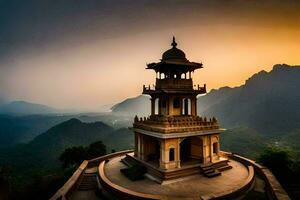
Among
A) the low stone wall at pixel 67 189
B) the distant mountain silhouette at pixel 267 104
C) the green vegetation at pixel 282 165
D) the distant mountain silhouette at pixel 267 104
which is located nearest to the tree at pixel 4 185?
the low stone wall at pixel 67 189

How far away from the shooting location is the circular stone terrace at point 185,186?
16.8 m

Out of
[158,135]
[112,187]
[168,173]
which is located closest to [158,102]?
[158,135]

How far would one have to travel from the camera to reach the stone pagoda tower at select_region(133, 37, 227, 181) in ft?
68.7

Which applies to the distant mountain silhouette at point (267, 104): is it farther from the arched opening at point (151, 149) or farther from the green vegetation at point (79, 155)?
the arched opening at point (151, 149)

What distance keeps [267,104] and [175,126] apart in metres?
139

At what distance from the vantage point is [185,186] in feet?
61.8

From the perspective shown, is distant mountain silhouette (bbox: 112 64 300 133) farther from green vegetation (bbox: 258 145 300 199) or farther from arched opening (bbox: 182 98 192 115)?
arched opening (bbox: 182 98 192 115)

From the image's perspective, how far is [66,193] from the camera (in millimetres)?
17688

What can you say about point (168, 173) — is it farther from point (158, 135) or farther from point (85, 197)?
point (85, 197)

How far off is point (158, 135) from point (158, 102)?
5528 millimetres

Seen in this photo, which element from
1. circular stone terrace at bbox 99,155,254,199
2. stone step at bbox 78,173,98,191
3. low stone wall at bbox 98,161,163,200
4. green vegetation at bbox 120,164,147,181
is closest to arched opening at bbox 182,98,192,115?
circular stone terrace at bbox 99,155,254,199

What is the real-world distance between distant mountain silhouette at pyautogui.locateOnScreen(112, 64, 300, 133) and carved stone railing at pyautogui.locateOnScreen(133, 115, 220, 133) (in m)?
102

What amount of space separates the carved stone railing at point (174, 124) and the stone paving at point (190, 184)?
4384mm

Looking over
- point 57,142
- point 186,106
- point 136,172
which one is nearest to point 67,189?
point 136,172
